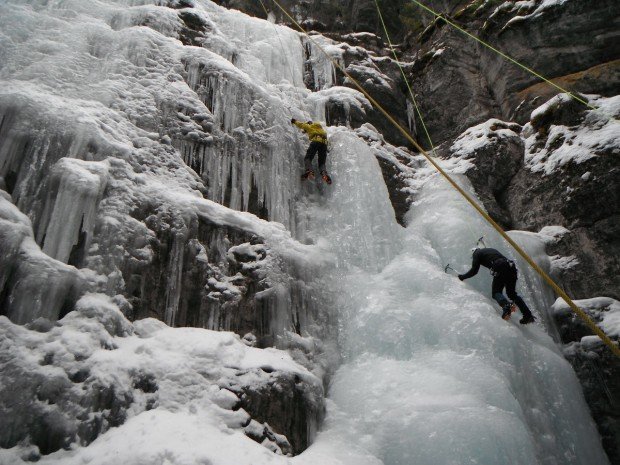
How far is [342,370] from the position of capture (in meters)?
4.93

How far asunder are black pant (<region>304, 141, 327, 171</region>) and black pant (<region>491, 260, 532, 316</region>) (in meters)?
3.11

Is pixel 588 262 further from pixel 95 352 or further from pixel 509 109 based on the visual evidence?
pixel 95 352

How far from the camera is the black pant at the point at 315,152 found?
274 inches

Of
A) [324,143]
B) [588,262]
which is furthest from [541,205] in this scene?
[324,143]

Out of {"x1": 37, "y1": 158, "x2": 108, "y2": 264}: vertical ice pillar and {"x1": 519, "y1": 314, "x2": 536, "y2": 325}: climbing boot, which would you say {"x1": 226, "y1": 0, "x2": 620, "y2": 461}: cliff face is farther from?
{"x1": 37, "y1": 158, "x2": 108, "y2": 264}: vertical ice pillar

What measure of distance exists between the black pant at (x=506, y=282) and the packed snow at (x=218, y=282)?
8.3 inches

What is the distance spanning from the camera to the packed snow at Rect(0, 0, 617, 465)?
11.3 ft

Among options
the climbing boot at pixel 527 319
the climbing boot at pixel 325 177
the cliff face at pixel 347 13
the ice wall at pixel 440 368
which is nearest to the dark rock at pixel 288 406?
the ice wall at pixel 440 368

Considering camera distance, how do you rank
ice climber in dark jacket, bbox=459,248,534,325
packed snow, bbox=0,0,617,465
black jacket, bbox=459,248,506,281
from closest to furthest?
1. packed snow, bbox=0,0,617,465
2. ice climber in dark jacket, bbox=459,248,534,325
3. black jacket, bbox=459,248,506,281

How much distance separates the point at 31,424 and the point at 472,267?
4.95 metres

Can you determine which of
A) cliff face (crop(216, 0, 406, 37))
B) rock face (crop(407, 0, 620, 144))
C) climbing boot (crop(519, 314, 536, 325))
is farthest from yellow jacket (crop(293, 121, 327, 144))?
cliff face (crop(216, 0, 406, 37))

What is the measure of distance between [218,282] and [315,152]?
122 inches

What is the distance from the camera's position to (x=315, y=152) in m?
7.04

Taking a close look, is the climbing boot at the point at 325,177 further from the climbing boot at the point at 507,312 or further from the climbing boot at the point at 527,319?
the climbing boot at the point at 527,319
